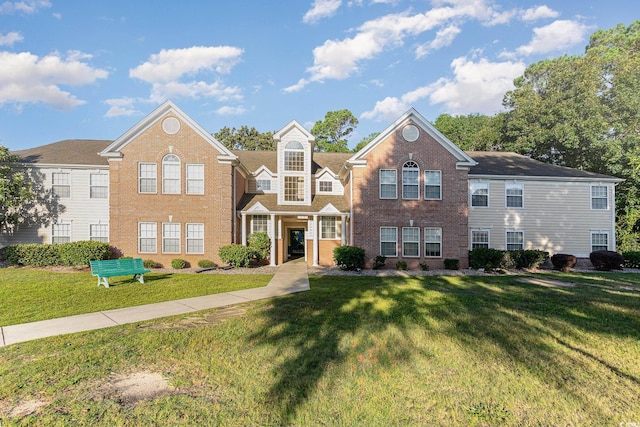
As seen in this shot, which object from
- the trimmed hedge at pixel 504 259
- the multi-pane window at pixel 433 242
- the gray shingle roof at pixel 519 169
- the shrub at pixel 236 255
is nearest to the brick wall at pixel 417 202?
the multi-pane window at pixel 433 242

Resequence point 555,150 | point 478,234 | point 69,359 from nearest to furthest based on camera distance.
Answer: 1. point 69,359
2. point 478,234
3. point 555,150

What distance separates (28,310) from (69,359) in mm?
4448

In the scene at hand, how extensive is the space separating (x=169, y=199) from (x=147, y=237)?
7.94ft

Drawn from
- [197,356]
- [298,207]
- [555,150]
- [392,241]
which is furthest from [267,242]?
[555,150]

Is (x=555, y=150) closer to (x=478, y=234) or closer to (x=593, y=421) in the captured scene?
(x=478, y=234)

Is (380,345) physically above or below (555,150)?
below

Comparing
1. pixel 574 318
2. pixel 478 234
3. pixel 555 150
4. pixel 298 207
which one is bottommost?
pixel 574 318

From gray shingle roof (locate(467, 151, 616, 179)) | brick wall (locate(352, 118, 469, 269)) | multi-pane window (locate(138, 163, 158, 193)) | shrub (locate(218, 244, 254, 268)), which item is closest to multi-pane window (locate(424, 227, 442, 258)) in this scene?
brick wall (locate(352, 118, 469, 269))

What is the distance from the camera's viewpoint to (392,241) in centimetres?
1791

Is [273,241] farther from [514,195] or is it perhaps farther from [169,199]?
[514,195]

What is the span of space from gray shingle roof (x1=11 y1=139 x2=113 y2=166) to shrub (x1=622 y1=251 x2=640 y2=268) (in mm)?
31279

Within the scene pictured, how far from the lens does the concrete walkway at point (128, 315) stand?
20.7ft

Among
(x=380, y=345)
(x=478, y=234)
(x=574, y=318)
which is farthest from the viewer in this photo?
(x=478, y=234)

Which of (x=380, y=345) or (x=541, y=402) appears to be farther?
(x=380, y=345)
